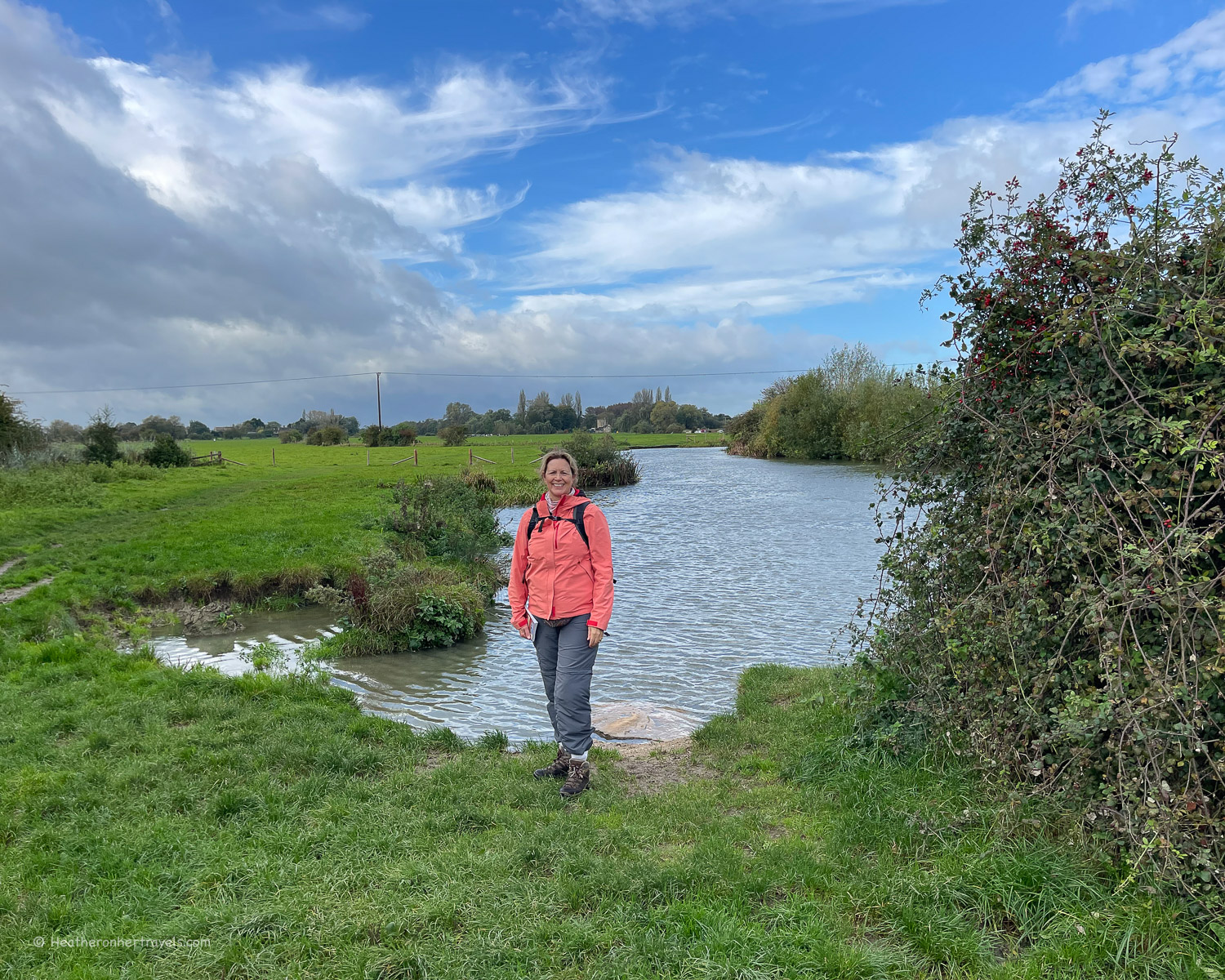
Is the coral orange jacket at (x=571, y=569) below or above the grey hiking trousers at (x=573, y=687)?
above

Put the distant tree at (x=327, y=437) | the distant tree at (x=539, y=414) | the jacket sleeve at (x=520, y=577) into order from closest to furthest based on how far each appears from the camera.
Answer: the jacket sleeve at (x=520, y=577), the distant tree at (x=327, y=437), the distant tree at (x=539, y=414)

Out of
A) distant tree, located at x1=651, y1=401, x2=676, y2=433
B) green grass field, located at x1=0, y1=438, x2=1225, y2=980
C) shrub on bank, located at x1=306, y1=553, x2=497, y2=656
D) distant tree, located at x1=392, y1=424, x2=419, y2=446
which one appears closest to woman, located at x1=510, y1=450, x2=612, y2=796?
green grass field, located at x1=0, y1=438, x2=1225, y2=980

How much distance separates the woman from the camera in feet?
18.9

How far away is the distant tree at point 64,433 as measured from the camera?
38.5 metres

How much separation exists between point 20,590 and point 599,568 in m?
12.6

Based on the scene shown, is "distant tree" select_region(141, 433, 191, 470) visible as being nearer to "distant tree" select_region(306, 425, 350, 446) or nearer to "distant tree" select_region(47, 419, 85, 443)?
"distant tree" select_region(47, 419, 85, 443)

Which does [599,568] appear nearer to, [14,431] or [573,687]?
[573,687]

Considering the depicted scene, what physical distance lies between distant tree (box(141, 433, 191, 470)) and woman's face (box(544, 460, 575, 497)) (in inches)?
1761

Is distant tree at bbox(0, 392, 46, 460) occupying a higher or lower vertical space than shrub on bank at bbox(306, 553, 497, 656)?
Answer: higher

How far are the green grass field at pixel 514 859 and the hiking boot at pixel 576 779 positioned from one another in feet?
0.50

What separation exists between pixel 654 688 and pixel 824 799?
492cm

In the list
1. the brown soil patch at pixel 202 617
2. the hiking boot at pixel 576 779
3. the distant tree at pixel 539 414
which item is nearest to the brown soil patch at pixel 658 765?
the hiking boot at pixel 576 779

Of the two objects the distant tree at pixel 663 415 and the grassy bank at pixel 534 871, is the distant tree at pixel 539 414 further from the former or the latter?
the grassy bank at pixel 534 871

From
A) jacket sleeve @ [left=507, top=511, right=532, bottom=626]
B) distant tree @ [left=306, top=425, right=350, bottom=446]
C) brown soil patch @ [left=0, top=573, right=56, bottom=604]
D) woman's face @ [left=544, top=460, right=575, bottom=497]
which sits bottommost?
brown soil patch @ [left=0, top=573, right=56, bottom=604]
